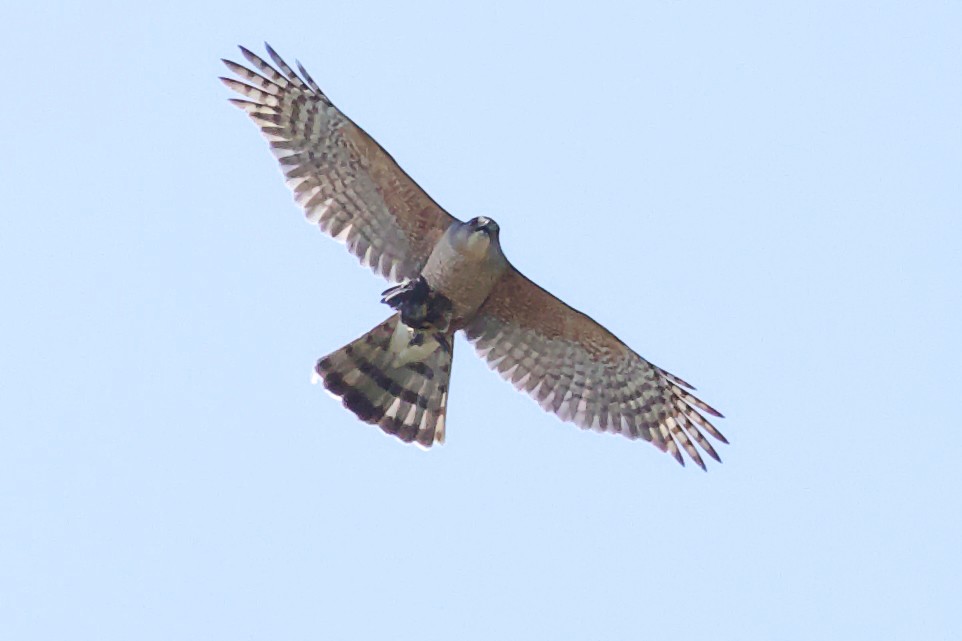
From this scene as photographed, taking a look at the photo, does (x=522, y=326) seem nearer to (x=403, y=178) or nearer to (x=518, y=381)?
(x=518, y=381)

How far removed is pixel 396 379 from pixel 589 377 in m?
1.59

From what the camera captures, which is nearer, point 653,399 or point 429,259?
point 429,259

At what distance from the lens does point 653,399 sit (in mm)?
14117

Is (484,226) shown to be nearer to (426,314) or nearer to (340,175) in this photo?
(426,314)

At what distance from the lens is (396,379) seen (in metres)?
13.8

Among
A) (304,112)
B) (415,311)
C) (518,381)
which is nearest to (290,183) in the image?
(304,112)

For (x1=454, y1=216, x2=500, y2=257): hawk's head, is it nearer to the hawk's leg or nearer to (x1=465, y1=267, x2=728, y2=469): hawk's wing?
the hawk's leg

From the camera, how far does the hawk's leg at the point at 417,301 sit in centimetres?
1315

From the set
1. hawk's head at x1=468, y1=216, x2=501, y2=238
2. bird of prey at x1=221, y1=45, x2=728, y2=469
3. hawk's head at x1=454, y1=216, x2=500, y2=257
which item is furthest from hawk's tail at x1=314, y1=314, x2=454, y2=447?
hawk's head at x1=468, y1=216, x2=501, y2=238

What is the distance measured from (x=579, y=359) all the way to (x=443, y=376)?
1.12m

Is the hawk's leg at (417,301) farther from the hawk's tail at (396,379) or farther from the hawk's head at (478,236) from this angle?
the hawk's head at (478,236)

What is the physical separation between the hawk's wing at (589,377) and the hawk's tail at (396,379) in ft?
1.36

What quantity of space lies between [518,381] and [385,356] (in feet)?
3.68

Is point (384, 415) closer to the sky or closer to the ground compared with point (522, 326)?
closer to the ground
